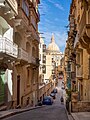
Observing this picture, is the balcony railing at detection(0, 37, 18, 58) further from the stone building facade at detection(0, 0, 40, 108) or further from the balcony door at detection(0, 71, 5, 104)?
the balcony door at detection(0, 71, 5, 104)

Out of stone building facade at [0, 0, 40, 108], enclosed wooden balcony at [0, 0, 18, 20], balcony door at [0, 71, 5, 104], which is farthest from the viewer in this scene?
balcony door at [0, 71, 5, 104]

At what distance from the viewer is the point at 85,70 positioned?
1001 inches

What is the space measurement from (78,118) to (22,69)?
538 inches

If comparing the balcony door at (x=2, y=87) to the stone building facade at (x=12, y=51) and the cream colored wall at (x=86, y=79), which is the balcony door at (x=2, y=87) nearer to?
the stone building facade at (x=12, y=51)

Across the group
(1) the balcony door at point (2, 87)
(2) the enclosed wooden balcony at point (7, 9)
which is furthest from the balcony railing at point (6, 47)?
(1) the balcony door at point (2, 87)

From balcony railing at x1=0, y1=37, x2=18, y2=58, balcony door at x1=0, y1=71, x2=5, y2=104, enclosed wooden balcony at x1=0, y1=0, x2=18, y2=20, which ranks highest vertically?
enclosed wooden balcony at x1=0, y1=0, x2=18, y2=20

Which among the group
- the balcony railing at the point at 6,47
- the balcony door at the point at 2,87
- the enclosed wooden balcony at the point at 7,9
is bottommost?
the balcony door at the point at 2,87

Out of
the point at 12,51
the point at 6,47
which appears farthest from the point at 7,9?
the point at 6,47

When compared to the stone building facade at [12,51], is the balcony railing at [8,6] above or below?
above

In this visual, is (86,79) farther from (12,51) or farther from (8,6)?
(8,6)

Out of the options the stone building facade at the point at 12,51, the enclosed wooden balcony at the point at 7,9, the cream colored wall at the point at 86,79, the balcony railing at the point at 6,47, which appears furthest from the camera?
the cream colored wall at the point at 86,79

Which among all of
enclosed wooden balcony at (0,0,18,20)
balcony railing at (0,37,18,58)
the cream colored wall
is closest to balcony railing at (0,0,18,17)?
enclosed wooden balcony at (0,0,18,20)

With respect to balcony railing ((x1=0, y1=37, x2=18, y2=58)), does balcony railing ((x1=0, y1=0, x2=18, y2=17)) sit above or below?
above

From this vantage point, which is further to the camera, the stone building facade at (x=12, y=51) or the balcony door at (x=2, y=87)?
the balcony door at (x=2, y=87)
